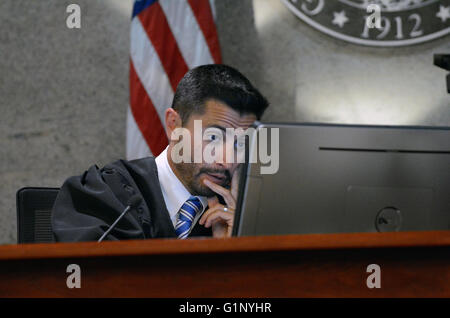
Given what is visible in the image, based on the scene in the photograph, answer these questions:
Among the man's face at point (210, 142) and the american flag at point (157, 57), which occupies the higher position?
the american flag at point (157, 57)

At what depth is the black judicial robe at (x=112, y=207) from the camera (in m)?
1.63

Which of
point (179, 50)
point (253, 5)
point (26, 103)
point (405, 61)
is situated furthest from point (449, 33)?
point (26, 103)

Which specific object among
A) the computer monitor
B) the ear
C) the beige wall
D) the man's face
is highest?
the beige wall

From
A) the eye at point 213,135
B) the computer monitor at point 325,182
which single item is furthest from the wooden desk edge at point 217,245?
the eye at point 213,135

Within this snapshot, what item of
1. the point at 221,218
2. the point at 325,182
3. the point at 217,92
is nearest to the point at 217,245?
the point at 325,182

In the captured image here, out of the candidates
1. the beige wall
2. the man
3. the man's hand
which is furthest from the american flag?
the man's hand

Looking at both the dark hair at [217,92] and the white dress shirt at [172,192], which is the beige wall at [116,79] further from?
the white dress shirt at [172,192]

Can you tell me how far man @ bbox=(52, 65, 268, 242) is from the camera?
5.64 feet

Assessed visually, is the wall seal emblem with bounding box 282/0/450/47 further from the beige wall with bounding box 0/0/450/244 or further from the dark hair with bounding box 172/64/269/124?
the dark hair with bounding box 172/64/269/124

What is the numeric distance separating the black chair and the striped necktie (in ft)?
1.34

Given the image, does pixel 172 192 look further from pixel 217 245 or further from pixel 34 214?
pixel 217 245

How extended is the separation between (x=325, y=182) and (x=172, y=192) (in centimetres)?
85

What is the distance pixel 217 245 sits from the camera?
0.93m
